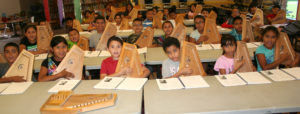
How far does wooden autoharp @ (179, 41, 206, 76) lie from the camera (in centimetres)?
223

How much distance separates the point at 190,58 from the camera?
2.28 meters

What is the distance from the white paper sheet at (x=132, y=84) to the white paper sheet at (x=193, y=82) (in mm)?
349

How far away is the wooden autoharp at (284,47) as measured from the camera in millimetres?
2684

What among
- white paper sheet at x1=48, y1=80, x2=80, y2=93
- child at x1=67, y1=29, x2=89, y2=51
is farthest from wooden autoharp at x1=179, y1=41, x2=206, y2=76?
child at x1=67, y1=29, x2=89, y2=51

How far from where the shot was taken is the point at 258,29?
5.32 m

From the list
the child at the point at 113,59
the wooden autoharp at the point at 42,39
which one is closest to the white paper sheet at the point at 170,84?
the child at the point at 113,59

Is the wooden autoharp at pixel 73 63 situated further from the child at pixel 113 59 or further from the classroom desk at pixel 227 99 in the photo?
the classroom desk at pixel 227 99

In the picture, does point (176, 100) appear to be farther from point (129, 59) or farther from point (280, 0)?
point (280, 0)

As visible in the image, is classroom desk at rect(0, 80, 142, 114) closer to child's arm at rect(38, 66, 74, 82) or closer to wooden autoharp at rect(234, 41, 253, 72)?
child's arm at rect(38, 66, 74, 82)

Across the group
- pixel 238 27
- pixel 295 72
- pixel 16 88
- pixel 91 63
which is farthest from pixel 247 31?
pixel 16 88

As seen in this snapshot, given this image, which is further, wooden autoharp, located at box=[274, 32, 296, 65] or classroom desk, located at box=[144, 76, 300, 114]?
wooden autoharp, located at box=[274, 32, 296, 65]

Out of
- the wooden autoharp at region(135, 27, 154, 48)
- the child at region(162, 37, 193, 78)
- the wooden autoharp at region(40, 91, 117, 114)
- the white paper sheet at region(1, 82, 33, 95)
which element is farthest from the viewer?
the wooden autoharp at region(135, 27, 154, 48)

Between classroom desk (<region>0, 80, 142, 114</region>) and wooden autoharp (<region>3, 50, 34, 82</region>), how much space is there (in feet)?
0.57

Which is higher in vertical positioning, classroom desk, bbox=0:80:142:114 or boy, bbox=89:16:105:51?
boy, bbox=89:16:105:51
